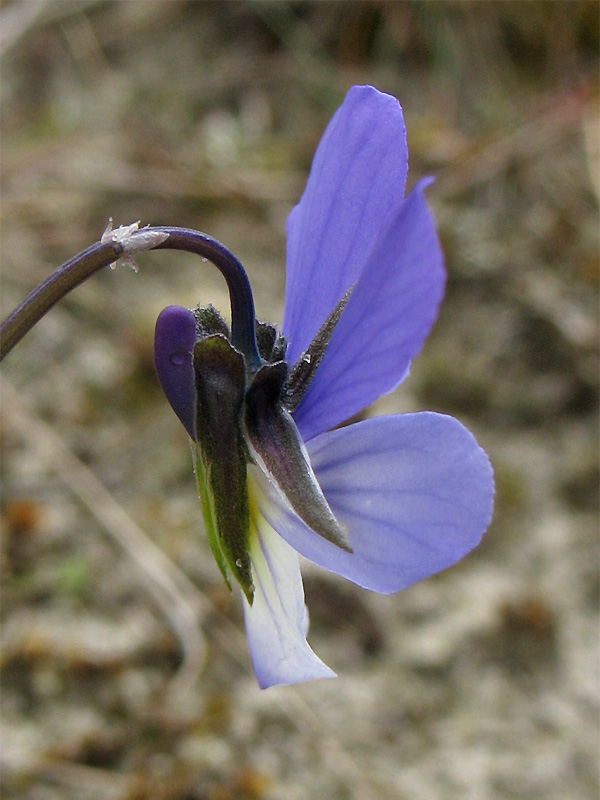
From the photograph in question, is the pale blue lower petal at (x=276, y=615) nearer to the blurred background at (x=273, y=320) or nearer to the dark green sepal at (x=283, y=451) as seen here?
the dark green sepal at (x=283, y=451)

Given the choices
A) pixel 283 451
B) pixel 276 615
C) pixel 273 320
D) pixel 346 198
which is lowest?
pixel 273 320

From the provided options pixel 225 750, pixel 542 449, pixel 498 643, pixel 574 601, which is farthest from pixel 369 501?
pixel 542 449

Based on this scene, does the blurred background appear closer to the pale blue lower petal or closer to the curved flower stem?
the pale blue lower petal

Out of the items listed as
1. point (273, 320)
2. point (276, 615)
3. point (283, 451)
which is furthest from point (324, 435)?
point (273, 320)

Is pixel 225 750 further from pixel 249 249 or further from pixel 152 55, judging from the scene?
pixel 152 55

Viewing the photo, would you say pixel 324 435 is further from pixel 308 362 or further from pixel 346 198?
pixel 346 198

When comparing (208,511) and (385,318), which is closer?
(385,318)
